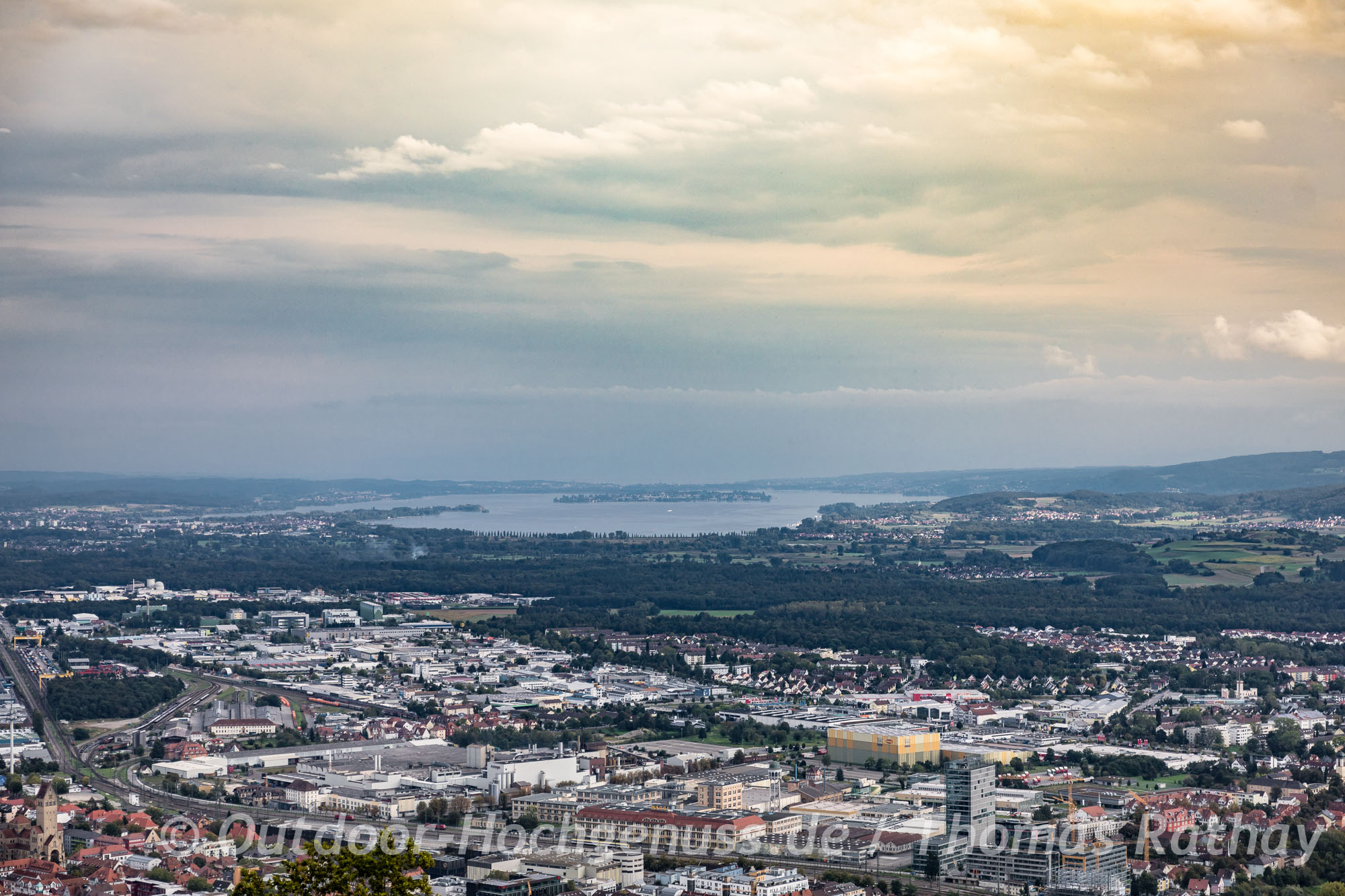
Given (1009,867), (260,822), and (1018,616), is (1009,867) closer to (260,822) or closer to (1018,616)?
(260,822)

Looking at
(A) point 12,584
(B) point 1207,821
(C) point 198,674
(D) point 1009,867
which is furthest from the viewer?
(A) point 12,584

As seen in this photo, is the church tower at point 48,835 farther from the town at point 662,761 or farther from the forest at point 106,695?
the forest at point 106,695

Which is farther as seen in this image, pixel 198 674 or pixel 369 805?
pixel 198 674

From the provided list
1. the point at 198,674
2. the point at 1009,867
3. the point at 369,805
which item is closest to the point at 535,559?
the point at 198,674

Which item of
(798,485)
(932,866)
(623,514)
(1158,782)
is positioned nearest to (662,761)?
(1158,782)

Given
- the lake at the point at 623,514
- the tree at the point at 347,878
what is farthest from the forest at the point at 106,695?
the lake at the point at 623,514

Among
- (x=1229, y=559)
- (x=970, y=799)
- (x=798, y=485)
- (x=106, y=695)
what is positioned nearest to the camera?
(x=970, y=799)

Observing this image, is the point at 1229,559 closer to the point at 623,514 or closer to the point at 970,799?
the point at 970,799
